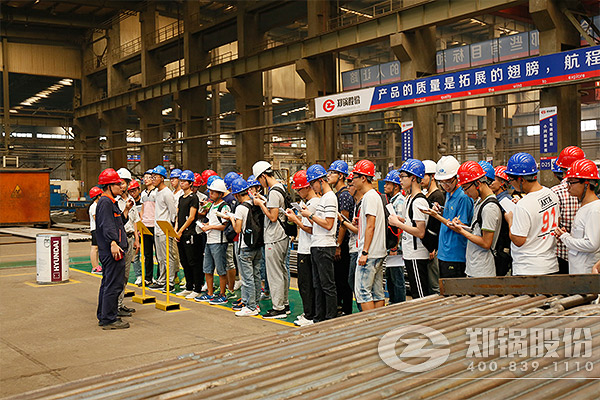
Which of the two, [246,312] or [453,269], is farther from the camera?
[246,312]

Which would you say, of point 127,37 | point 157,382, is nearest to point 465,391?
point 157,382

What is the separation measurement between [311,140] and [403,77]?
435 centimetres

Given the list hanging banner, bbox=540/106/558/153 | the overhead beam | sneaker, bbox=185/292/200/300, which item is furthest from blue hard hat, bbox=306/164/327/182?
the overhead beam

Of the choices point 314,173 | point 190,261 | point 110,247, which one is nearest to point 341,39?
point 190,261

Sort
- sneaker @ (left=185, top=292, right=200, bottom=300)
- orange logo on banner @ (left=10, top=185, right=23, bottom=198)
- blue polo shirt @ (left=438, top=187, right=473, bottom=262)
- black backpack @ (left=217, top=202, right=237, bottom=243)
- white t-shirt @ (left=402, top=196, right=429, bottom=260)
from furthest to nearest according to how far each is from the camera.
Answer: orange logo on banner @ (left=10, top=185, right=23, bottom=198) → sneaker @ (left=185, top=292, right=200, bottom=300) → black backpack @ (left=217, top=202, right=237, bottom=243) → white t-shirt @ (left=402, top=196, right=429, bottom=260) → blue polo shirt @ (left=438, top=187, right=473, bottom=262)

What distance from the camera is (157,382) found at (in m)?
2.37

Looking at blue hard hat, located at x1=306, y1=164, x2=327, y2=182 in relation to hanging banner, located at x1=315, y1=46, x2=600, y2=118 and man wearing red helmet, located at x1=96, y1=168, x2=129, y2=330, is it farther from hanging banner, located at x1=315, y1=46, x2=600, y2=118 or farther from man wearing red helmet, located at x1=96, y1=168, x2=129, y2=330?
hanging banner, located at x1=315, y1=46, x2=600, y2=118

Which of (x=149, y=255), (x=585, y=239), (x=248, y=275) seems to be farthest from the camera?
(x=149, y=255)

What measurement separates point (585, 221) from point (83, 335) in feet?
19.6

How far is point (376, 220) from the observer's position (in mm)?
6055

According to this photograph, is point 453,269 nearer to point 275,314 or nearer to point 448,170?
point 448,170

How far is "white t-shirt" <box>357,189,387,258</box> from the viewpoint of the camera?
19.7 feet

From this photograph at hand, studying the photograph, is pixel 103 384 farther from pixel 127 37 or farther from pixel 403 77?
pixel 127 37

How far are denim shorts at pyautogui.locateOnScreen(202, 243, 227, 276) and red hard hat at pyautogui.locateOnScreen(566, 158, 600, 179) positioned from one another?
17.2 ft
